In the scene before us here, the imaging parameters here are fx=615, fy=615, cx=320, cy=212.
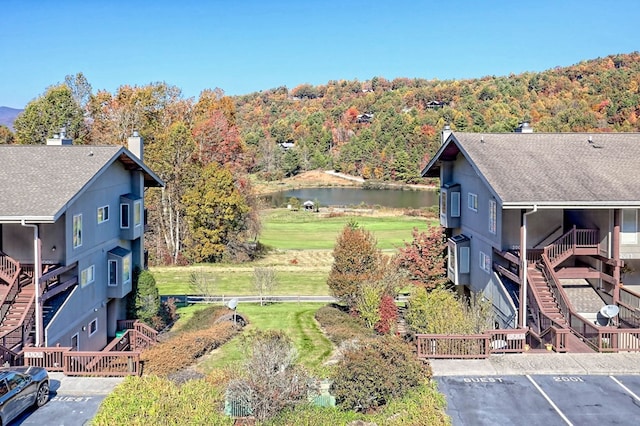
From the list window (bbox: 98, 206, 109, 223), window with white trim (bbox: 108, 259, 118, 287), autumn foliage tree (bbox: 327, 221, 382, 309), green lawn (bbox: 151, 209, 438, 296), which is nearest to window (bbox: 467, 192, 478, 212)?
autumn foliage tree (bbox: 327, 221, 382, 309)

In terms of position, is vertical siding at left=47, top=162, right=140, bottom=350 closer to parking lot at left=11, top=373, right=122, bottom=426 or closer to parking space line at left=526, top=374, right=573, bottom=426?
parking lot at left=11, top=373, right=122, bottom=426

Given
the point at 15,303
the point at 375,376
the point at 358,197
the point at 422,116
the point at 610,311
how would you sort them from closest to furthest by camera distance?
the point at 375,376 < the point at 15,303 < the point at 610,311 < the point at 358,197 < the point at 422,116

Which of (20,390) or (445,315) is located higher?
(445,315)

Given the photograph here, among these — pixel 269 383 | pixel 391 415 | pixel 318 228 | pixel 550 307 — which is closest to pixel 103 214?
pixel 269 383

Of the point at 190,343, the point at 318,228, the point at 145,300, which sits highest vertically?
the point at 318,228

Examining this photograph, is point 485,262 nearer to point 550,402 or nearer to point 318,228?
point 550,402
